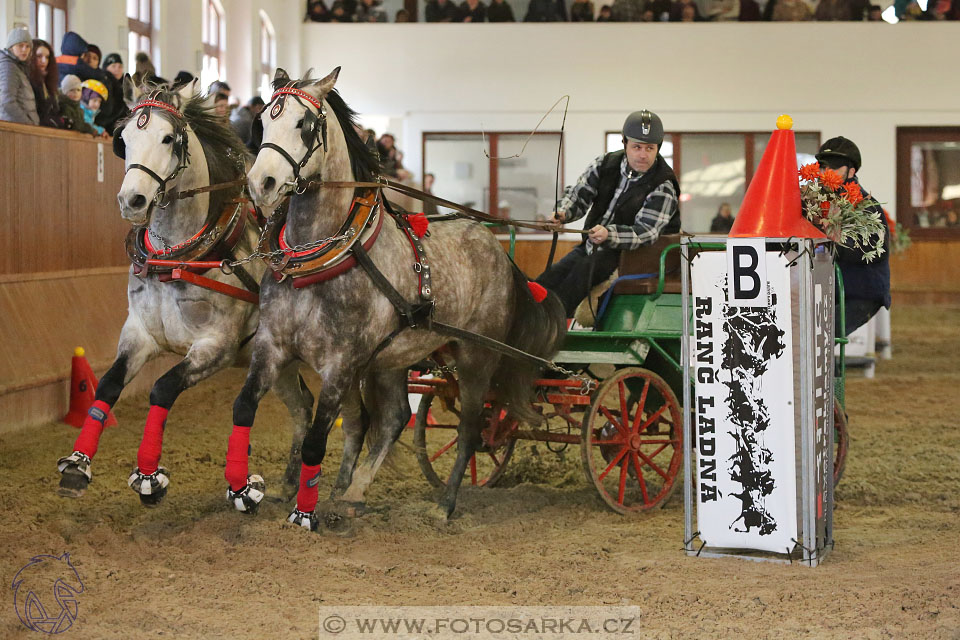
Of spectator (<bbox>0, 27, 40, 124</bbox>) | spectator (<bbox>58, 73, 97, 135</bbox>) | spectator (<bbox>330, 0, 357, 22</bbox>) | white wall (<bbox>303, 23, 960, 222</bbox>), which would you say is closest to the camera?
spectator (<bbox>0, 27, 40, 124</bbox>)

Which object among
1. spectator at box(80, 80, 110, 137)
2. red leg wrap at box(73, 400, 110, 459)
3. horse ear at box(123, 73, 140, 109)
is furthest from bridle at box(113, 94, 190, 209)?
spectator at box(80, 80, 110, 137)

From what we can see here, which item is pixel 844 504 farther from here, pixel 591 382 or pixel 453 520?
pixel 453 520

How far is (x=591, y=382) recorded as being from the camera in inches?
231

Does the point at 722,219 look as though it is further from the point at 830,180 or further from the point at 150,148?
the point at 150,148

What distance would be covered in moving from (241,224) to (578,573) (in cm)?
217

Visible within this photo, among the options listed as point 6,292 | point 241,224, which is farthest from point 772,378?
point 6,292

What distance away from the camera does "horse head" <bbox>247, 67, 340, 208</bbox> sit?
4504 mm

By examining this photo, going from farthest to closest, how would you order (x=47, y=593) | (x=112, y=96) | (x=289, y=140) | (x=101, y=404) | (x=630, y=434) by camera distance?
(x=112, y=96), (x=630, y=434), (x=101, y=404), (x=289, y=140), (x=47, y=593)

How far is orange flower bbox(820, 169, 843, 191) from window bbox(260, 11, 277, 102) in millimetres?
14625

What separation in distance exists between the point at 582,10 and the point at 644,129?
15.5m

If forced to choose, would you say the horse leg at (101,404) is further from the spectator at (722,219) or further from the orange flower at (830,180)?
the spectator at (722,219)

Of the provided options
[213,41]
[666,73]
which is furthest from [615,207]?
[666,73]

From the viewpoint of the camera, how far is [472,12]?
68.1ft

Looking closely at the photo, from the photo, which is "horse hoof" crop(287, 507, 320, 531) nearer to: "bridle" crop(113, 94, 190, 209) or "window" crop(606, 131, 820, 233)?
"bridle" crop(113, 94, 190, 209)
